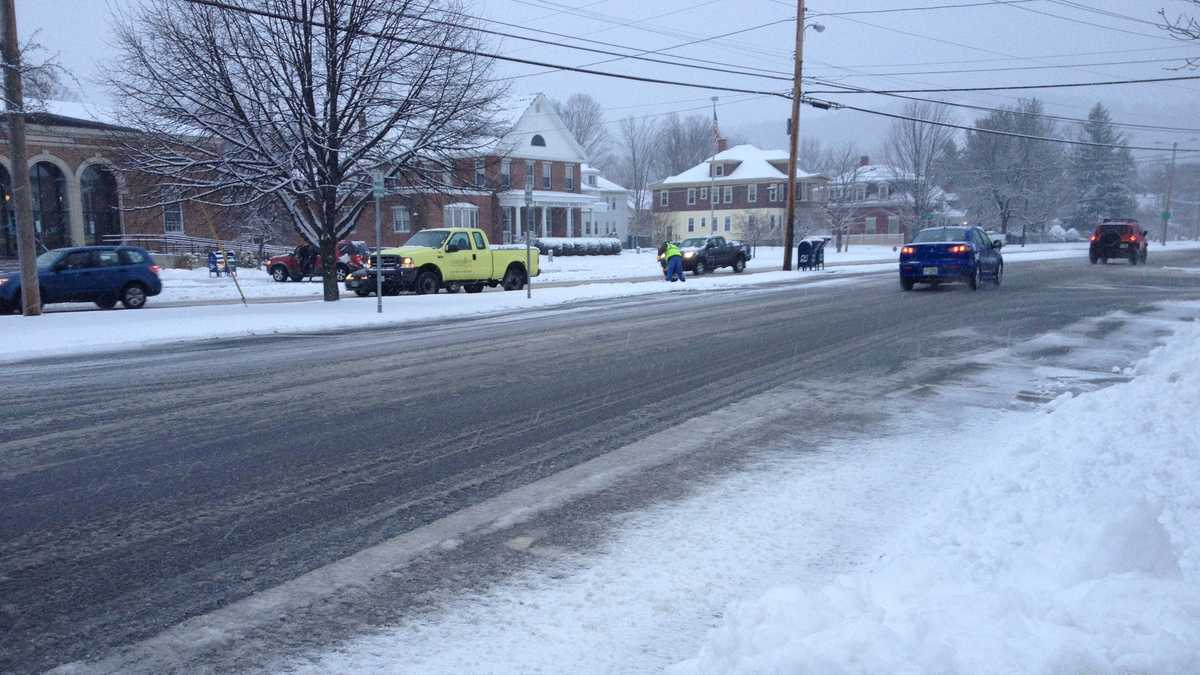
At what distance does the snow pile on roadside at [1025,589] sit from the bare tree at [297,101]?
53.7 ft

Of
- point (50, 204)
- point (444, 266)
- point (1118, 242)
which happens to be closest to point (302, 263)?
point (444, 266)

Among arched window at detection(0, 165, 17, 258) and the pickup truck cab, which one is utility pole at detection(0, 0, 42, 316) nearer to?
the pickup truck cab

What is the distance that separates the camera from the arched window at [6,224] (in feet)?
125

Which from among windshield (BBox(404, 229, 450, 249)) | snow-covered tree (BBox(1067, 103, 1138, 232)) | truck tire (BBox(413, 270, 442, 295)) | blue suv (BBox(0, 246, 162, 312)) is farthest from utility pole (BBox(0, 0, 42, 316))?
snow-covered tree (BBox(1067, 103, 1138, 232))

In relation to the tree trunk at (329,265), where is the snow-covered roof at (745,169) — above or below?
above

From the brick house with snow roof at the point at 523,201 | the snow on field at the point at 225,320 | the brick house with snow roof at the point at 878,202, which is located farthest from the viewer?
the brick house with snow roof at the point at 878,202

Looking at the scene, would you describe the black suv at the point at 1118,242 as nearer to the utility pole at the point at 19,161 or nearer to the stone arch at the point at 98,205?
the utility pole at the point at 19,161

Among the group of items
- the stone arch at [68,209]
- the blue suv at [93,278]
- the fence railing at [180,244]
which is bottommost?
the blue suv at [93,278]

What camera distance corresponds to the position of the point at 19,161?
1708 cm

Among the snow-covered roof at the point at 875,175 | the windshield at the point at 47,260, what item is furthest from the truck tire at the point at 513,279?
the snow-covered roof at the point at 875,175

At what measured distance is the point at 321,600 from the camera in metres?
3.80

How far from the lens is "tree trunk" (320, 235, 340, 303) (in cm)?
2066

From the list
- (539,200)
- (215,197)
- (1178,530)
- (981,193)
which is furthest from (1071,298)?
(981,193)

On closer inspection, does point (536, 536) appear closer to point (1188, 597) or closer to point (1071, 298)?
point (1188, 597)
